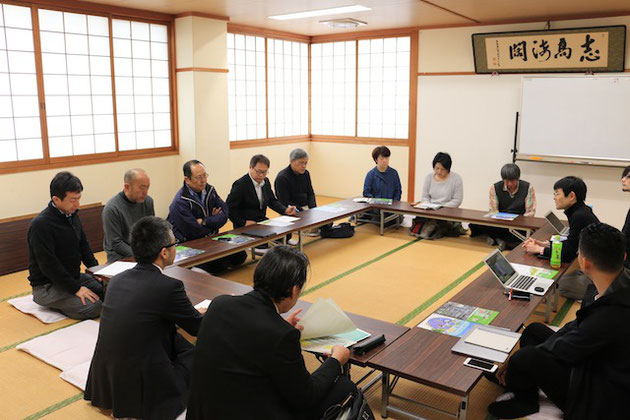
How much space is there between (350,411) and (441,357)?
602mm

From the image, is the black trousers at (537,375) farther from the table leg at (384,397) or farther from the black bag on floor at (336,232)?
the black bag on floor at (336,232)

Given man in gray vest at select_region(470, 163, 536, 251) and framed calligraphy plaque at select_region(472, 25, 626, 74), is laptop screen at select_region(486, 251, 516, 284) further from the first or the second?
framed calligraphy plaque at select_region(472, 25, 626, 74)

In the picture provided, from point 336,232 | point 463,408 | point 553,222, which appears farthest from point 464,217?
point 463,408

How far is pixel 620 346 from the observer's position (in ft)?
7.55

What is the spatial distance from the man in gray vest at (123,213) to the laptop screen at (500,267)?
268 cm

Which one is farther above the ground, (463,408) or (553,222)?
(553,222)

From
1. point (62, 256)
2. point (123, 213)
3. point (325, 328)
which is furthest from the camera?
point (123, 213)

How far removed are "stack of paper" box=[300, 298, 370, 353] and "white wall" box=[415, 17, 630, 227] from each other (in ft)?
18.1

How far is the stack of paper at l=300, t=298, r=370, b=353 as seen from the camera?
2.67 m

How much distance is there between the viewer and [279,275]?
2.10m

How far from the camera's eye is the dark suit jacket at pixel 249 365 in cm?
199

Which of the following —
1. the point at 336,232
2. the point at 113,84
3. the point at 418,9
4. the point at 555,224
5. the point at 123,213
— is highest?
the point at 418,9

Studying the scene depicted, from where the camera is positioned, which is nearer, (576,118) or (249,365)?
(249,365)

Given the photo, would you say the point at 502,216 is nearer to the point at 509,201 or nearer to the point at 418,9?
the point at 509,201
